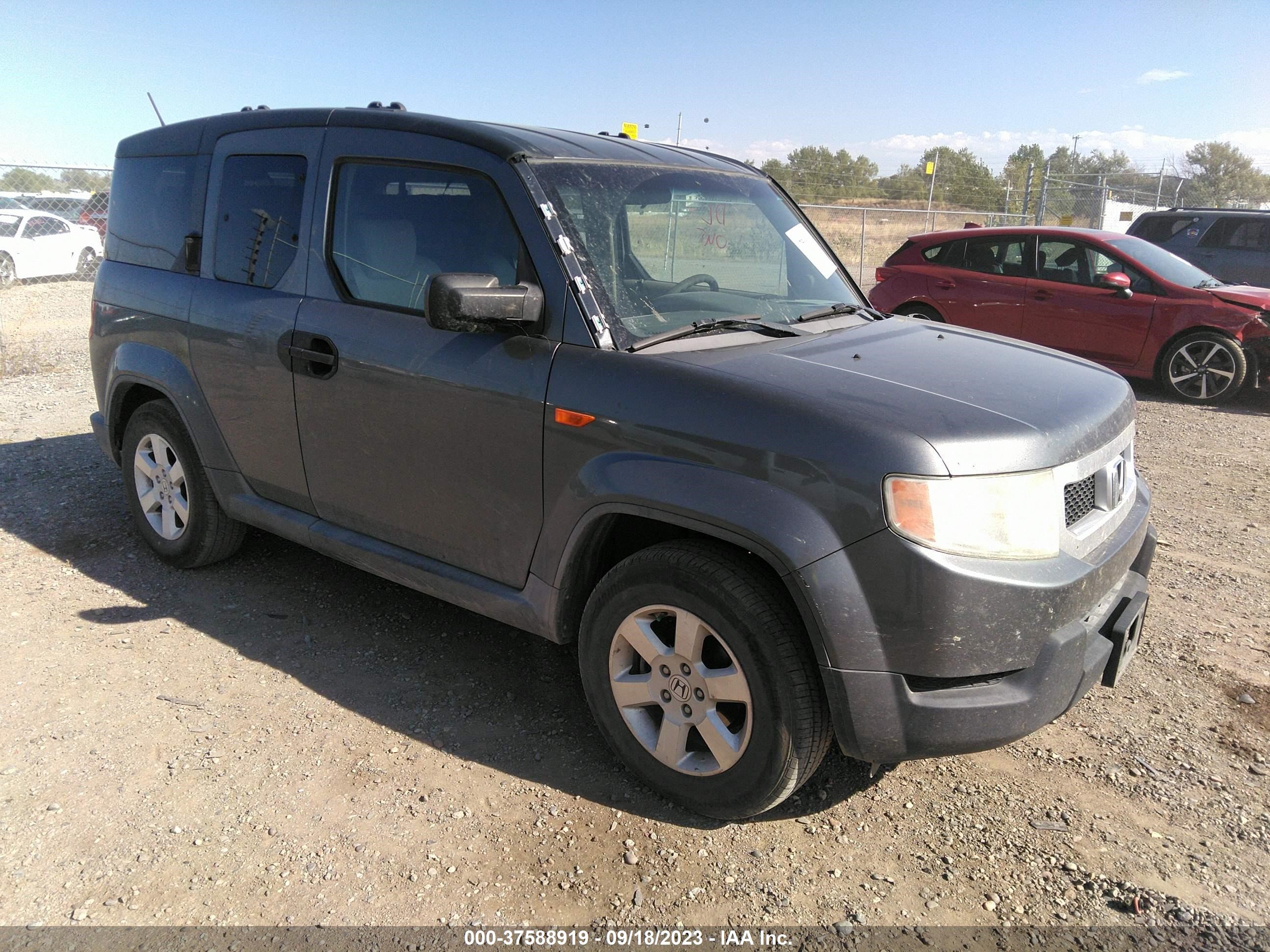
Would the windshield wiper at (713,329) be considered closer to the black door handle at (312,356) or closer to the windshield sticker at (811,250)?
the windshield sticker at (811,250)

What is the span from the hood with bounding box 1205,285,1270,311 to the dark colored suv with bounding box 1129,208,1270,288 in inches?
125

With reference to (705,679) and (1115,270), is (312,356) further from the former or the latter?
(1115,270)

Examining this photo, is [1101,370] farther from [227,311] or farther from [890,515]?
[227,311]

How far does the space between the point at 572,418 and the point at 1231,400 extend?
866cm

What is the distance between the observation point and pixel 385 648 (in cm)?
391

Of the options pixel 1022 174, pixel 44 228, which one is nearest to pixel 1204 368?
pixel 44 228

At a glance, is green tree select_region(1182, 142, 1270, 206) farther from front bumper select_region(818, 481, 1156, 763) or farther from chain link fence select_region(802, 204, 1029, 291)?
front bumper select_region(818, 481, 1156, 763)

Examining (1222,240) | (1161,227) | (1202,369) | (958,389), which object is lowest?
(1202,369)

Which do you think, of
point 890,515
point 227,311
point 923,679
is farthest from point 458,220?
point 923,679

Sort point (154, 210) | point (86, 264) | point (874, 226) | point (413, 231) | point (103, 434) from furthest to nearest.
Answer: point (874, 226) → point (86, 264) → point (103, 434) → point (154, 210) → point (413, 231)

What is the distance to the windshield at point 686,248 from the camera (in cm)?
305

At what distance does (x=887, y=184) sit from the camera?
33.2 meters

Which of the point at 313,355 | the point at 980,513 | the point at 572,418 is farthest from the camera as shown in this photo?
the point at 313,355

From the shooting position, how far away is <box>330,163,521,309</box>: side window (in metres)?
3.13
